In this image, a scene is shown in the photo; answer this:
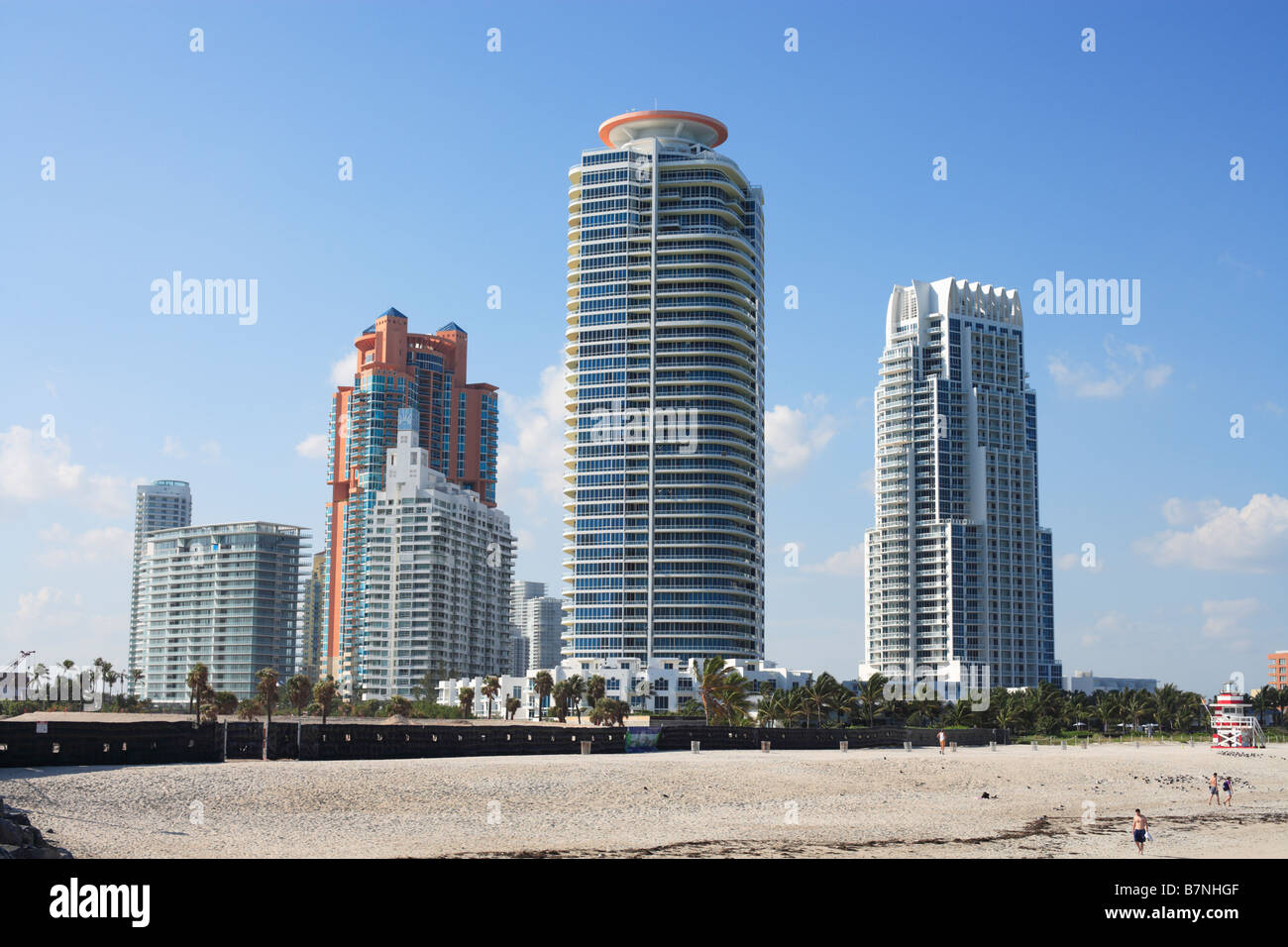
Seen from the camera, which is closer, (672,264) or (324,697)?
(324,697)

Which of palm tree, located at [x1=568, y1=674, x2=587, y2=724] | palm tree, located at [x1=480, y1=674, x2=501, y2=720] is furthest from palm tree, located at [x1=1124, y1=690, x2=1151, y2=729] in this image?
palm tree, located at [x1=480, y1=674, x2=501, y2=720]

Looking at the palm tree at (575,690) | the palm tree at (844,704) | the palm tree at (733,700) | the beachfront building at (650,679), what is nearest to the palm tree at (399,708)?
the beachfront building at (650,679)

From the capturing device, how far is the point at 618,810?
1962 inches

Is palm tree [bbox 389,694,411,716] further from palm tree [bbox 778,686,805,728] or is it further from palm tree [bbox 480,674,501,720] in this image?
palm tree [bbox 778,686,805,728]

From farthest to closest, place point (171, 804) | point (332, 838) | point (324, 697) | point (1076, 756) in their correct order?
point (324, 697) → point (1076, 756) → point (171, 804) → point (332, 838)

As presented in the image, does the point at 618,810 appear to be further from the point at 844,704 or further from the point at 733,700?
the point at 844,704

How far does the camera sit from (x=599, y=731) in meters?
84.7

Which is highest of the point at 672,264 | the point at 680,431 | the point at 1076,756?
the point at 672,264

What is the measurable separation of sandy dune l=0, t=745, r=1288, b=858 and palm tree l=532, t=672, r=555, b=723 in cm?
8673

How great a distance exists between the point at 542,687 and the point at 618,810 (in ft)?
368
